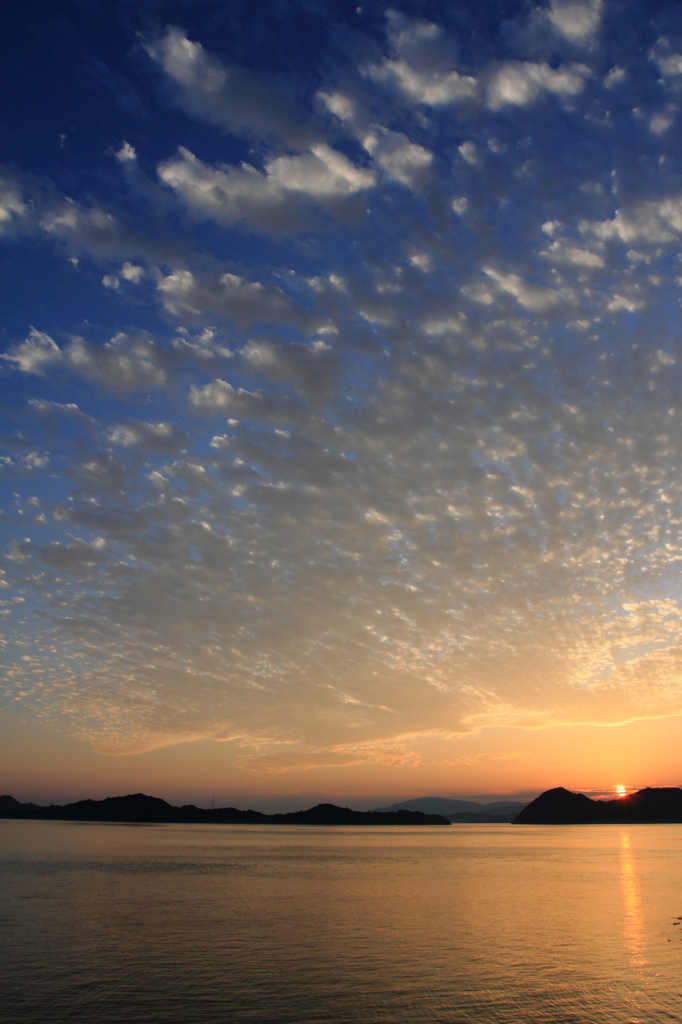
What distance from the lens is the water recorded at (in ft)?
87.7

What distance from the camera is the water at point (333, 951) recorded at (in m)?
26.7

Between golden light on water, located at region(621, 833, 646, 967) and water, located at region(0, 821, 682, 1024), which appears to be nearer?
water, located at region(0, 821, 682, 1024)

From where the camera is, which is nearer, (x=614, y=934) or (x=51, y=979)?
(x=51, y=979)

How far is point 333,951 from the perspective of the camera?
36781mm

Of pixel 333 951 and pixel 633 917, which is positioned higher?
pixel 333 951

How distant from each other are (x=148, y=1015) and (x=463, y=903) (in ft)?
130

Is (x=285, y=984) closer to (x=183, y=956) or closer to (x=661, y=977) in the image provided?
(x=183, y=956)

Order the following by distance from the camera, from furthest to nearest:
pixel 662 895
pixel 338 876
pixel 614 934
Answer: pixel 338 876 → pixel 662 895 → pixel 614 934

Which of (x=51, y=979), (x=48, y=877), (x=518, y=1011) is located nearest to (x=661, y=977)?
(x=518, y=1011)

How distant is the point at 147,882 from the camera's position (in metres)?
69.0

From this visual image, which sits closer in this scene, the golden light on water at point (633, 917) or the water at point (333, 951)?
the water at point (333, 951)

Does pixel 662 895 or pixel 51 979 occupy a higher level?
pixel 51 979

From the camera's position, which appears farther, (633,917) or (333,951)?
(633,917)

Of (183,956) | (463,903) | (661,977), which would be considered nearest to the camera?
(661,977)
